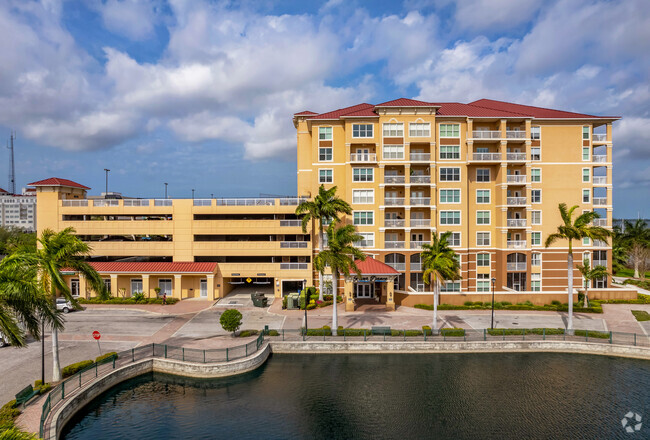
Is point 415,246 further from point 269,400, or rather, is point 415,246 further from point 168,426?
point 168,426

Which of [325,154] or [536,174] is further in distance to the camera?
[536,174]

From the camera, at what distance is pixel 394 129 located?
48.5 metres

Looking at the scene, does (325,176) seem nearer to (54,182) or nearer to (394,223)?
(394,223)

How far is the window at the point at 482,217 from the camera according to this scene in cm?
5031

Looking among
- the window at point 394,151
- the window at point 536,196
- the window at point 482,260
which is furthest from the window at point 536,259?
the window at point 394,151

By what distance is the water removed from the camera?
809 inches

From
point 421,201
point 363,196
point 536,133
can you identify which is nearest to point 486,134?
point 536,133

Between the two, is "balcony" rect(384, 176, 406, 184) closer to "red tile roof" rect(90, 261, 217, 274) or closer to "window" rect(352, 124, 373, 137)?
"window" rect(352, 124, 373, 137)

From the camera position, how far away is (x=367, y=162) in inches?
1896

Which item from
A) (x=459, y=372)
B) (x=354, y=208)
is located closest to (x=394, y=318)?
(x=459, y=372)

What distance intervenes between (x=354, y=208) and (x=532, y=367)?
26983mm

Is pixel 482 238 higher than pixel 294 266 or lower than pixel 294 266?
higher

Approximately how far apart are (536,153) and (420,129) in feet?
55.4

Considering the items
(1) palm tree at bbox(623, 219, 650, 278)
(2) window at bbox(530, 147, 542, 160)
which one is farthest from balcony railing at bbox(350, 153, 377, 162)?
(1) palm tree at bbox(623, 219, 650, 278)
